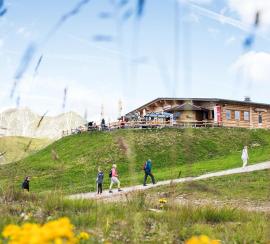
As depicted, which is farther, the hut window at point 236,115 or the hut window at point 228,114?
the hut window at point 236,115

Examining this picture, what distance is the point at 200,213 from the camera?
302 inches

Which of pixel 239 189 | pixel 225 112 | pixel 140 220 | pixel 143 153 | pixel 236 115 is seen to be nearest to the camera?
pixel 140 220

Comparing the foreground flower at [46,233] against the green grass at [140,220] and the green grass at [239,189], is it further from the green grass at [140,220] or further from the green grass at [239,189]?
the green grass at [239,189]

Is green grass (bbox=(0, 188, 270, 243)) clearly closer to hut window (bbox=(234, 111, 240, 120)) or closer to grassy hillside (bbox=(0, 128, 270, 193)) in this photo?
grassy hillside (bbox=(0, 128, 270, 193))

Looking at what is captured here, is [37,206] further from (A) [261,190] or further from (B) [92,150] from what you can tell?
(B) [92,150]

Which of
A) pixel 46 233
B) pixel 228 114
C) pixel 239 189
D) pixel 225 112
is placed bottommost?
pixel 239 189

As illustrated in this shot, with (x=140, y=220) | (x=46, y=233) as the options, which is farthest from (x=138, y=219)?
(x=46, y=233)

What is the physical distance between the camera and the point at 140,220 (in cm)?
614

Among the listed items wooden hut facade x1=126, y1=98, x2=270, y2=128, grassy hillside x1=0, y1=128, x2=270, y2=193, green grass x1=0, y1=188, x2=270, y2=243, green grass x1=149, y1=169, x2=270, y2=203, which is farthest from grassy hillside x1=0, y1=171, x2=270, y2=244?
wooden hut facade x1=126, y1=98, x2=270, y2=128

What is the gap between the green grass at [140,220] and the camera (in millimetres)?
5445

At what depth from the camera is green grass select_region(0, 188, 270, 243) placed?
5445mm

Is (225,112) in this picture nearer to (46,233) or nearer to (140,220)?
(140,220)

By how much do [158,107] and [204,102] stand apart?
281 inches

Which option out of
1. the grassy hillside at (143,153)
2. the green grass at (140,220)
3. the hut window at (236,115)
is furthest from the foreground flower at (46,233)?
the hut window at (236,115)
